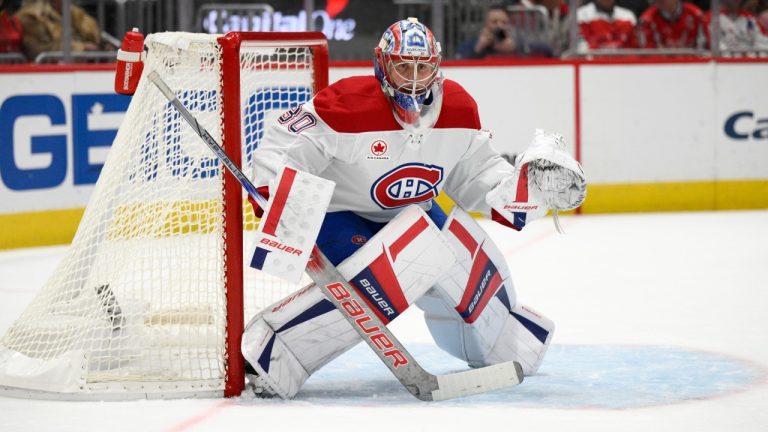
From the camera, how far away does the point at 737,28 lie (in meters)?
7.68

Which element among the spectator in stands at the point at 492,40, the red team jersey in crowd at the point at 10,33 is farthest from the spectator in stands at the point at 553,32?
the red team jersey in crowd at the point at 10,33

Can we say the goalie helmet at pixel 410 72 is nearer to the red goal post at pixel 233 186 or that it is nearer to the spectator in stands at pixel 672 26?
the red goal post at pixel 233 186

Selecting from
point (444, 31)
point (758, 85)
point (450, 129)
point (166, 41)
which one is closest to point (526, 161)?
point (450, 129)

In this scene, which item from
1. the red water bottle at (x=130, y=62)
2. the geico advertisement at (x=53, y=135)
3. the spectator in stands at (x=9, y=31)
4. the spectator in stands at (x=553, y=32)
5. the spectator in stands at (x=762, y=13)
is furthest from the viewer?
the spectator in stands at (x=762, y=13)

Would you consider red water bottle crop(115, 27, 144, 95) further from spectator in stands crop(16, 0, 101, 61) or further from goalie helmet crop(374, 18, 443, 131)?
spectator in stands crop(16, 0, 101, 61)

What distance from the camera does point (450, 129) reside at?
3.37m

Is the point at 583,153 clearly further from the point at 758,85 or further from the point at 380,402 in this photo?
the point at 380,402

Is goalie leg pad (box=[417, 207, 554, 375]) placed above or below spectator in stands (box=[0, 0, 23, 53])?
below

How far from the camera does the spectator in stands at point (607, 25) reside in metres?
7.70

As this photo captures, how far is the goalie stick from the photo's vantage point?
3.18m

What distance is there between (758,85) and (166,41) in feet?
16.4

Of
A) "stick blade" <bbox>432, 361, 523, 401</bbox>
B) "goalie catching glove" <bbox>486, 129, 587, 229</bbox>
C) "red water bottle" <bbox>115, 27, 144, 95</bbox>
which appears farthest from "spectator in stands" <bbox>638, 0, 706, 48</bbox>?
"red water bottle" <bbox>115, 27, 144, 95</bbox>

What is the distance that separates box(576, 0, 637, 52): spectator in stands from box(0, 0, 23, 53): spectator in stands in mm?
3112

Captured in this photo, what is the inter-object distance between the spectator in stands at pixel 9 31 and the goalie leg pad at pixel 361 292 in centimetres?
384
